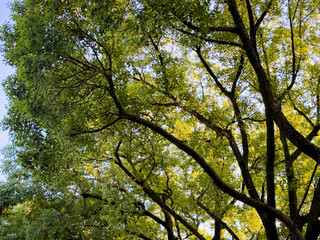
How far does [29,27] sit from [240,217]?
42.1ft

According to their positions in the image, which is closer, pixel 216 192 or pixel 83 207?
pixel 216 192

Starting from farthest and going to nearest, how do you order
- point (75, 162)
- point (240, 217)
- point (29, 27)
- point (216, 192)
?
1. point (240, 217)
2. point (216, 192)
3. point (75, 162)
4. point (29, 27)

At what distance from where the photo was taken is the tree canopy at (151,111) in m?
5.90

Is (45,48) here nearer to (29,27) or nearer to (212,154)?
(29,27)

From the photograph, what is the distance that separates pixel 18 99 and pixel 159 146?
17.2 ft

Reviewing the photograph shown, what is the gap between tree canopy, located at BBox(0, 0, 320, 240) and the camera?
5902 mm

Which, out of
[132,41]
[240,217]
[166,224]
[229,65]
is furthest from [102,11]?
[240,217]

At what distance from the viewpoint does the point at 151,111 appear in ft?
30.2

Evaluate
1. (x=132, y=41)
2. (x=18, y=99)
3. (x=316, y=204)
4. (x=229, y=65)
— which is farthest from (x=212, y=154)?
(x=18, y=99)

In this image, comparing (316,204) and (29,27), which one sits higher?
(29,27)

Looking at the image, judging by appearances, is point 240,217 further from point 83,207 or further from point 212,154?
point 83,207

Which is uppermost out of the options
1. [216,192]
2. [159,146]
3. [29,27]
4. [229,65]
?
[229,65]

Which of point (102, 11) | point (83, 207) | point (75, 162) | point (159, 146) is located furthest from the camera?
point (83, 207)

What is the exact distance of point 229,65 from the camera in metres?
8.98
